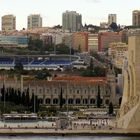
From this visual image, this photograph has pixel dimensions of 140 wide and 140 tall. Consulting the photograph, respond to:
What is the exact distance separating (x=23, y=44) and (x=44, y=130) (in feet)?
153

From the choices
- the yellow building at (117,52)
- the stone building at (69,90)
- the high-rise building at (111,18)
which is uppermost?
the high-rise building at (111,18)

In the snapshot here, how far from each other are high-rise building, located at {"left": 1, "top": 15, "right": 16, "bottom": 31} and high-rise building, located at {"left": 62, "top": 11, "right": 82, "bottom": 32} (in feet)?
15.7

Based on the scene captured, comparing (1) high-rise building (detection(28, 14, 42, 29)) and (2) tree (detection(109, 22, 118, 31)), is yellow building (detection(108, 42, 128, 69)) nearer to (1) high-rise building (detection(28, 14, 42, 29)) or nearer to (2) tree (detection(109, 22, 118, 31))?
(2) tree (detection(109, 22, 118, 31))

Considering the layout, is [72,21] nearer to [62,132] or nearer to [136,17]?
[136,17]

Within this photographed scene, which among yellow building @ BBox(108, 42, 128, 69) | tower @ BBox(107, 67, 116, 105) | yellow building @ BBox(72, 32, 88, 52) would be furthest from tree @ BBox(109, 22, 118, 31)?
tower @ BBox(107, 67, 116, 105)

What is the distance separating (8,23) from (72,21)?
20.4 ft

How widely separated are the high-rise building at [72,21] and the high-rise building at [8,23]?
15.7 feet

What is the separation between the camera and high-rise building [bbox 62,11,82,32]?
84.7 meters

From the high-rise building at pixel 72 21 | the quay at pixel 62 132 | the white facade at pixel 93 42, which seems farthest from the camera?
the high-rise building at pixel 72 21

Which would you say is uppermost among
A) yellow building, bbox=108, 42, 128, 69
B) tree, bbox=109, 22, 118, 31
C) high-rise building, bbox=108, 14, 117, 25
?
high-rise building, bbox=108, 14, 117, 25

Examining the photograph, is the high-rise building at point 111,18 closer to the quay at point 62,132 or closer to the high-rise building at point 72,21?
the high-rise building at point 72,21

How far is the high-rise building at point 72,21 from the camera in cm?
8469

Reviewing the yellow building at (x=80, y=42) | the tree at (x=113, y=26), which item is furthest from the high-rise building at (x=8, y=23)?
the yellow building at (x=80, y=42)

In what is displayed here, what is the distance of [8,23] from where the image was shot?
285 ft
